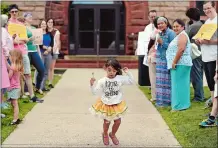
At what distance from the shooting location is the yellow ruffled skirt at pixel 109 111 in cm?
624

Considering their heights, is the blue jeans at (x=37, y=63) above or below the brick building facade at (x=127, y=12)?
below

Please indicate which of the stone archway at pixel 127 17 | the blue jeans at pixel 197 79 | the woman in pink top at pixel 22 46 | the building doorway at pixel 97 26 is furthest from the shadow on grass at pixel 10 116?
the building doorway at pixel 97 26

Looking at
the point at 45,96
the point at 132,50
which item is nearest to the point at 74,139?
the point at 45,96

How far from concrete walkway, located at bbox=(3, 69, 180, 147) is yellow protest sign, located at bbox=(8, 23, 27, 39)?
4.52ft

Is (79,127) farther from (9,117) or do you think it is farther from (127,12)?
(127,12)

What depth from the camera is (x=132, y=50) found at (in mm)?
19938

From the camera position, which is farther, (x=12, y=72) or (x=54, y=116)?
(x=54, y=116)

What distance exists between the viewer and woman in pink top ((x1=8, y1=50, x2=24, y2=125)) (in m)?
7.37

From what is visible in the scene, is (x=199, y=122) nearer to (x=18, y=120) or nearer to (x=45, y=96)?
(x=18, y=120)

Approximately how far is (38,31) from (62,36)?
9.82 m

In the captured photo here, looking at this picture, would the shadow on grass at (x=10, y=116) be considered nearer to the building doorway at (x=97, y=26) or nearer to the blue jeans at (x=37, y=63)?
the blue jeans at (x=37, y=63)

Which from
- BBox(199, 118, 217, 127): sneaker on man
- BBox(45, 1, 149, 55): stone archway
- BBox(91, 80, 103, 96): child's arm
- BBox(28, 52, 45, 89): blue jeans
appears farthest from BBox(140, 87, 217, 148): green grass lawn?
BBox(45, 1, 149, 55): stone archway

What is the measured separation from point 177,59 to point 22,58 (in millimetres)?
2636

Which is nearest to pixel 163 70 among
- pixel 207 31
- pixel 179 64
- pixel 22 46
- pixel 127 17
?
pixel 179 64
